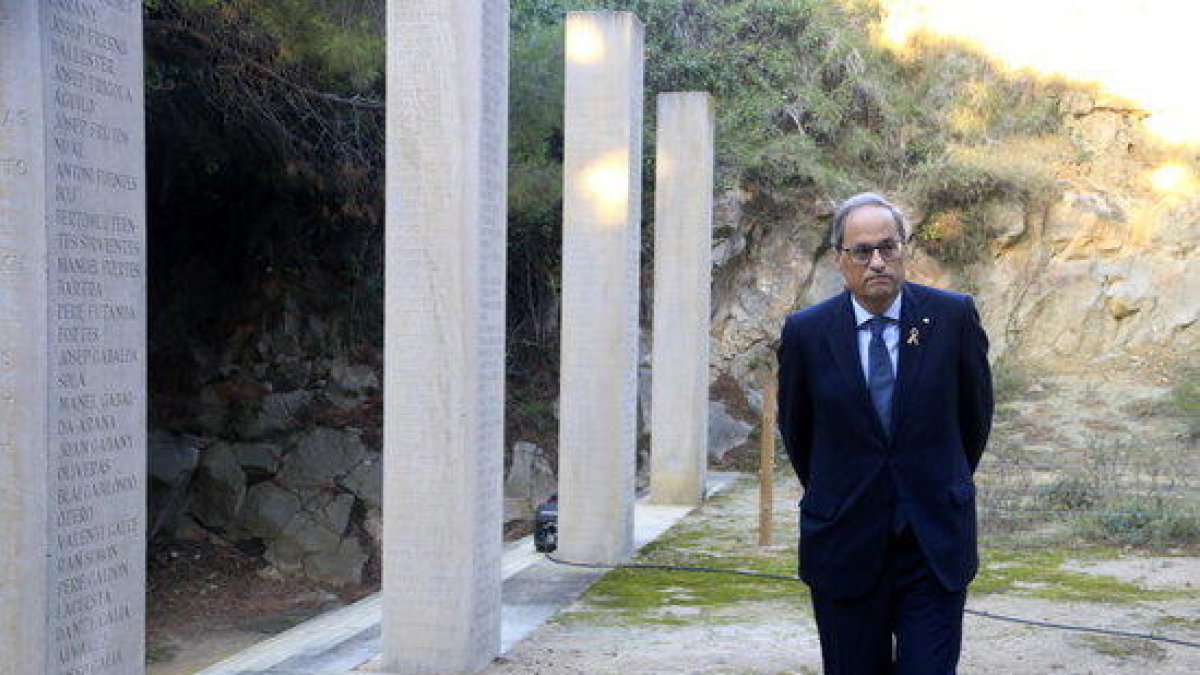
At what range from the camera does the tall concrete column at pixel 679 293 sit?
39.6 feet

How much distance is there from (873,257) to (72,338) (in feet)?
8.24

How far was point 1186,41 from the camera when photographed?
19984 millimetres

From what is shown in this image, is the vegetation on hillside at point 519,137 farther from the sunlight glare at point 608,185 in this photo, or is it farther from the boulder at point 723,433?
the sunlight glare at point 608,185

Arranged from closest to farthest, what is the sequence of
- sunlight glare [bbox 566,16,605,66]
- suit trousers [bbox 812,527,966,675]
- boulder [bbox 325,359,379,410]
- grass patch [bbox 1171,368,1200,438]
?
1. suit trousers [bbox 812,527,966,675]
2. sunlight glare [bbox 566,16,605,66]
3. grass patch [bbox 1171,368,1200,438]
4. boulder [bbox 325,359,379,410]

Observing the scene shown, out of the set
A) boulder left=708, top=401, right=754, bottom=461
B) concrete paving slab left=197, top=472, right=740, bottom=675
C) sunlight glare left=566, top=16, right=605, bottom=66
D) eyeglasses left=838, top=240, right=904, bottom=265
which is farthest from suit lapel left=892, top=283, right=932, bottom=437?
boulder left=708, top=401, right=754, bottom=461

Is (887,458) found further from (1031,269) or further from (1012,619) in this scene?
(1031,269)

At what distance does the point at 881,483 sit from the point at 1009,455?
39.2ft

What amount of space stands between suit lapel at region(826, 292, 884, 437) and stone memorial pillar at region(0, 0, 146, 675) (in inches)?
93.3

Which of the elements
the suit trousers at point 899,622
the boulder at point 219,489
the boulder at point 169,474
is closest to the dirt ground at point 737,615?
the boulder at point 169,474

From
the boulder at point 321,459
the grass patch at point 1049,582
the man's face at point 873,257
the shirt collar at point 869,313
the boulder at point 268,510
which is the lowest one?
the boulder at point 268,510

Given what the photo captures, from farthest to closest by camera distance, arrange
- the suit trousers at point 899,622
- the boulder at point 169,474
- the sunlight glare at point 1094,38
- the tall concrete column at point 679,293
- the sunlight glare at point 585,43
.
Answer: the sunlight glare at point 1094,38, the boulder at point 169,474, the tall concrete column at point 679,293, the sunlight glare at point 585,43, the suit trousers at point 899,622

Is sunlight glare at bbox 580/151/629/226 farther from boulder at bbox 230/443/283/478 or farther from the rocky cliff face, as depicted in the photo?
the rocky cliff face

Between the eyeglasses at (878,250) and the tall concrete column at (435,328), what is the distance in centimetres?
282

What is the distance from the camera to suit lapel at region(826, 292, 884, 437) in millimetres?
3090
